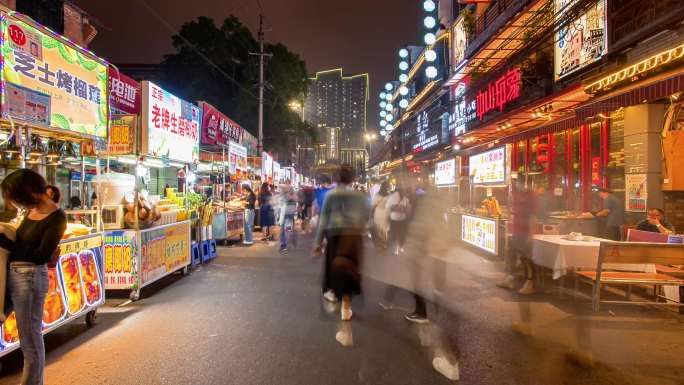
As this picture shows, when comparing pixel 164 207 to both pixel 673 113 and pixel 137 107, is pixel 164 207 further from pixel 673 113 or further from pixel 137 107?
pixel 673 113

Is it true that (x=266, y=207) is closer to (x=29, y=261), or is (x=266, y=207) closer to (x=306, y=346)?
(x=306, y=346)

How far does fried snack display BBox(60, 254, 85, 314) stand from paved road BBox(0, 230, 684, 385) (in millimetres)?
400

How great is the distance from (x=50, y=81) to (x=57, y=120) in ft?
1.59

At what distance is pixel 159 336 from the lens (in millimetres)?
4980

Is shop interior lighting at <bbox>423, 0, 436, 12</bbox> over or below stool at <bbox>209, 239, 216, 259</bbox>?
over

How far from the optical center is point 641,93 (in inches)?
264

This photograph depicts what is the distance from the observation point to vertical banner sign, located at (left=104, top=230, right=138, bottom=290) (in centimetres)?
677

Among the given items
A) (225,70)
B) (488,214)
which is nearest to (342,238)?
(488,214)

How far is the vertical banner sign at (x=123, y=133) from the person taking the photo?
7406 millimetres

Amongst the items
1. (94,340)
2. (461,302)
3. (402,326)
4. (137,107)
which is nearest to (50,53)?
(94,340)

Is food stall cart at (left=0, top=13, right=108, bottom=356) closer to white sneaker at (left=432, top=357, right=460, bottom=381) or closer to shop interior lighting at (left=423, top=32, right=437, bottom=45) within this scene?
white sneaker at (left=432, top=357, right=460, bottom=381)

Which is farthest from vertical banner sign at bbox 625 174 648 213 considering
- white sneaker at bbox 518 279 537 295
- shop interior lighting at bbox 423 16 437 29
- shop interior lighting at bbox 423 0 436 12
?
shop interior lighting at bbox 423 0 436 12

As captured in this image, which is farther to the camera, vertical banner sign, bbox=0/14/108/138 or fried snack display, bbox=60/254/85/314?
fried snack display, bbox=60/254/85/314

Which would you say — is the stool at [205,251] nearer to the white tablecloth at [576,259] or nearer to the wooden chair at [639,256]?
the white tablecloth at [576,259]
